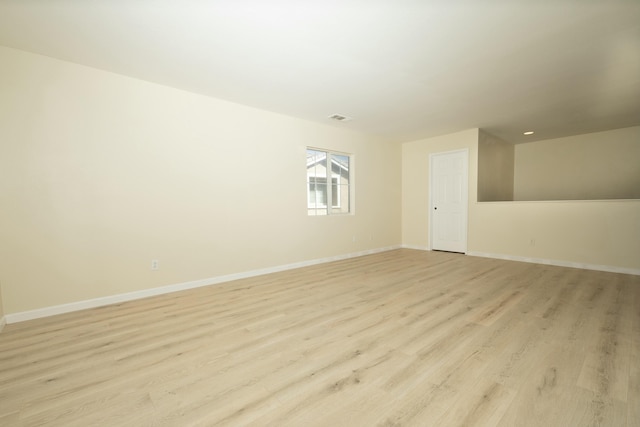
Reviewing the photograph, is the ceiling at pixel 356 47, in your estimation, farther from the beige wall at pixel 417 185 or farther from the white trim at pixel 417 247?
the white trim at pixel 417 247

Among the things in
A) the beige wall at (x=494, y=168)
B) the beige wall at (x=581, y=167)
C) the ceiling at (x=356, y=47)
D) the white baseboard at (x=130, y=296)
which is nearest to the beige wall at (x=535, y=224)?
the beige wall at (x=494, y=168)

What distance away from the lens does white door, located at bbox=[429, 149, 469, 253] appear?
5.78 metres

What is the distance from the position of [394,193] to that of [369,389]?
5.50 metres

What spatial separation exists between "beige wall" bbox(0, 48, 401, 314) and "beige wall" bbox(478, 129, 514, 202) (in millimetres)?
3783

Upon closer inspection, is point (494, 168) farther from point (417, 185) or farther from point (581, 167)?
point (581, 167)

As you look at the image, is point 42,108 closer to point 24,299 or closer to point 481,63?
point 24,299

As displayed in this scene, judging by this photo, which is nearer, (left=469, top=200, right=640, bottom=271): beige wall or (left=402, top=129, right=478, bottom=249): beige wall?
(left=469, top=200, right=640, bottom=271): beige wall

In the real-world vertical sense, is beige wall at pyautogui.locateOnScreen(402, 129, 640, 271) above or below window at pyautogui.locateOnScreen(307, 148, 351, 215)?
below

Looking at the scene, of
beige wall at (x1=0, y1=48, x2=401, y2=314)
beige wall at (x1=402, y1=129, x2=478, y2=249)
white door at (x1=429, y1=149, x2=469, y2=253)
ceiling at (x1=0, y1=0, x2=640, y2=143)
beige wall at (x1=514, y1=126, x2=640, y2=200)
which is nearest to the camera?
ceiling at (x1=0, y1=0, x2=640, y2=143)

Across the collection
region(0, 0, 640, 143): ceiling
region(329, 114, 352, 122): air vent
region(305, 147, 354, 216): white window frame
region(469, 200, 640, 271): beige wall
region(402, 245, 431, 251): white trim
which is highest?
region(0, 0, 640, 143): ceiling

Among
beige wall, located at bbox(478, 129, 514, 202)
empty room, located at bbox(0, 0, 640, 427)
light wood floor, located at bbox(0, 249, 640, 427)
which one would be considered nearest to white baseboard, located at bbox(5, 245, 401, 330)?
empty room, located at bbox(0, 0, 640, 427)

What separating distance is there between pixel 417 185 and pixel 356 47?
14.8 feet

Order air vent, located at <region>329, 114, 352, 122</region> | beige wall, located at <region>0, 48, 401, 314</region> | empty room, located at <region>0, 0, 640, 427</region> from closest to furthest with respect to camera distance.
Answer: empty room, located at <region>0, 0, 640, 427</region> → beige wall, located at <region>0, 48, 401, 314</region> → air vent, located at <region>329, 114, 352, 122</region>

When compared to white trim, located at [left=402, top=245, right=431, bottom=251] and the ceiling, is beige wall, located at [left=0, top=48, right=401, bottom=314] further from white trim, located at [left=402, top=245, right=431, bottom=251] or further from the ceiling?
white trim, located at [left=402, top=245, right=431, bottom=251]
